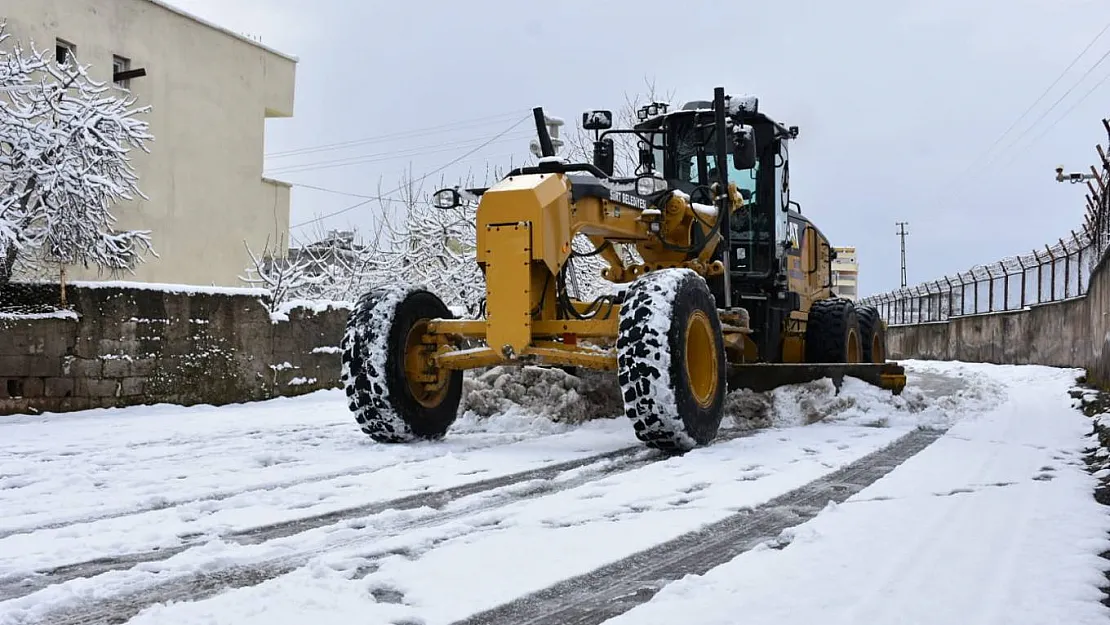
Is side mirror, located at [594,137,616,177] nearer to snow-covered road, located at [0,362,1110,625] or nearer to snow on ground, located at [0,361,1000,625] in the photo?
snow-covered road, located at [0,362,1110,625]

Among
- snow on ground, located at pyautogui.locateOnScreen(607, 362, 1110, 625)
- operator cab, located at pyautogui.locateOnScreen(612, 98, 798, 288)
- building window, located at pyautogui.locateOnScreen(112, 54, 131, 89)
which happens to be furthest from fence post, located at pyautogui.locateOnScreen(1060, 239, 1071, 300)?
building window, located at pyautogui.locateOnScreen(112, 54, 131, 89)

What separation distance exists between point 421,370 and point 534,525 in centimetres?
339

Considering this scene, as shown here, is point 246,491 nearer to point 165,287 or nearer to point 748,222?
point 748,222

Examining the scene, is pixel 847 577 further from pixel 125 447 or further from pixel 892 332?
pixel 892 332

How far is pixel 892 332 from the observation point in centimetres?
4219

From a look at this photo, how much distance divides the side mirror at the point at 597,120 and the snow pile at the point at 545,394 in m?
2.05

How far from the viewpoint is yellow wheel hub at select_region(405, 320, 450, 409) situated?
7.89 meters

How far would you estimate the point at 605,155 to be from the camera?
9.73 metres

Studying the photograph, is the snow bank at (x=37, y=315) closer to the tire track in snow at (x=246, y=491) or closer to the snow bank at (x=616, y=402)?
the snow bank at (x=616, y=402)

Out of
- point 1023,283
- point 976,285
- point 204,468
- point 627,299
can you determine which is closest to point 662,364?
point 627,299

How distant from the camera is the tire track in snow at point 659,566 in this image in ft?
11.1

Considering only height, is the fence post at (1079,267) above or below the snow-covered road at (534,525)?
above

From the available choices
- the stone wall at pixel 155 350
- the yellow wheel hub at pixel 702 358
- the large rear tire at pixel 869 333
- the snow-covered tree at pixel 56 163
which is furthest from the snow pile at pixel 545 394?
the snow-covered tree at pixel 56 163

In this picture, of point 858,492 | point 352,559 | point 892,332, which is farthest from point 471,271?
point 892,332
